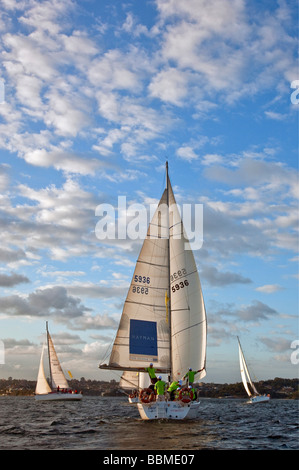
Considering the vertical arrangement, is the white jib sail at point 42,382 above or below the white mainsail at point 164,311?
below

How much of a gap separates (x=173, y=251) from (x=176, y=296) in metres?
3.22

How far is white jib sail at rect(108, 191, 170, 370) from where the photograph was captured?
1221 inches

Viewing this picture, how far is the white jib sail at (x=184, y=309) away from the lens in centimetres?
3091

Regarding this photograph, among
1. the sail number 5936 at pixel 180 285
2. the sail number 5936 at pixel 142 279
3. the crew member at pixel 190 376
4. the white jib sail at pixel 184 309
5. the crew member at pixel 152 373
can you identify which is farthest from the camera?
the sail number 5936 at pixel 180 285

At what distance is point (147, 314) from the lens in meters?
31.7

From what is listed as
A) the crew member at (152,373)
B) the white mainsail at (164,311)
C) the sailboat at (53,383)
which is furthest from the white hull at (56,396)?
the crew member at (152,373)

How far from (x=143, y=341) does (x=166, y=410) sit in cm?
550

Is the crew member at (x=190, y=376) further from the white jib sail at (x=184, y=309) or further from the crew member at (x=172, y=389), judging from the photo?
the crew member at (x=172, y=389)

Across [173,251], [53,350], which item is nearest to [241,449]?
[173,251]

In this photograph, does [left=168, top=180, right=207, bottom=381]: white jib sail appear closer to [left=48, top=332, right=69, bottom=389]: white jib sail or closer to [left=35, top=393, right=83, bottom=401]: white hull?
[left=48, top=332, right=69, bottom=389]: white jib sail

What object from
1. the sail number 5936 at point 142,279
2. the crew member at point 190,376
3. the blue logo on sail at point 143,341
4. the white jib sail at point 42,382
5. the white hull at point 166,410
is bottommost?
the white jib sail at point 42,382

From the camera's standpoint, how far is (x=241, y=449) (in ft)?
63.4

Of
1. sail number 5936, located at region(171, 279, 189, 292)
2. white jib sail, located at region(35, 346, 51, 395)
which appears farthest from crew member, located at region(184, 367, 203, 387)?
white jib sail, located at region(35, 346, 51, 395)
